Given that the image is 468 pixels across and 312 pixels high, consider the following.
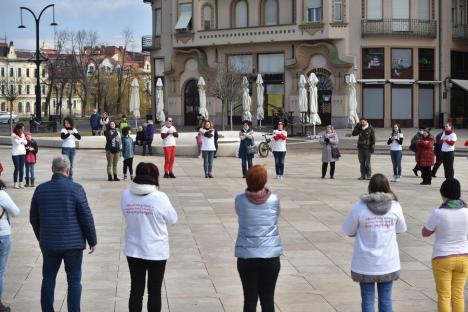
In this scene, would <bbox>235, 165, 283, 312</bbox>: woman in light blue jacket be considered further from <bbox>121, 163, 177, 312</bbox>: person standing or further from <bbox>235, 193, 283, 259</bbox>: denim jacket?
<bbox>121, 163, 177, 312</bbox>: person standing

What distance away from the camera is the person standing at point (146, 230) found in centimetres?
710

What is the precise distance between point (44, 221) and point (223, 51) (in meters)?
49.2

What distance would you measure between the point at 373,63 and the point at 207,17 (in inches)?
481

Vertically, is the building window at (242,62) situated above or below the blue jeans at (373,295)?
above

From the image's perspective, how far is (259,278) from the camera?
6.82 m

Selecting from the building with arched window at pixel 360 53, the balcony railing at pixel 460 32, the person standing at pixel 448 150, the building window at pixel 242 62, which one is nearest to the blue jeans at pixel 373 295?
the person standing at pixel 448 150

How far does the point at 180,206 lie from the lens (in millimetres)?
16500

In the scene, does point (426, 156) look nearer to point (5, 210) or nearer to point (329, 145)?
point (329, 145)

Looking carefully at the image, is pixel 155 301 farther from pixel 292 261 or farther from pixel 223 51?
pixel 223 51

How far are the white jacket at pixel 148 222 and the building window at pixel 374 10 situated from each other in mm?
45835

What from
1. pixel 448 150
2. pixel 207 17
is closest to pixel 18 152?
pixel 448 150

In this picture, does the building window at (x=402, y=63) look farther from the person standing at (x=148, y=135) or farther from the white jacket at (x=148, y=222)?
the white jacket at (x=148, y=222)

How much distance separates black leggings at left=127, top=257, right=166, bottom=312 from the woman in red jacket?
14.7m

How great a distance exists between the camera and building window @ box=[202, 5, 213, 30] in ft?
185
